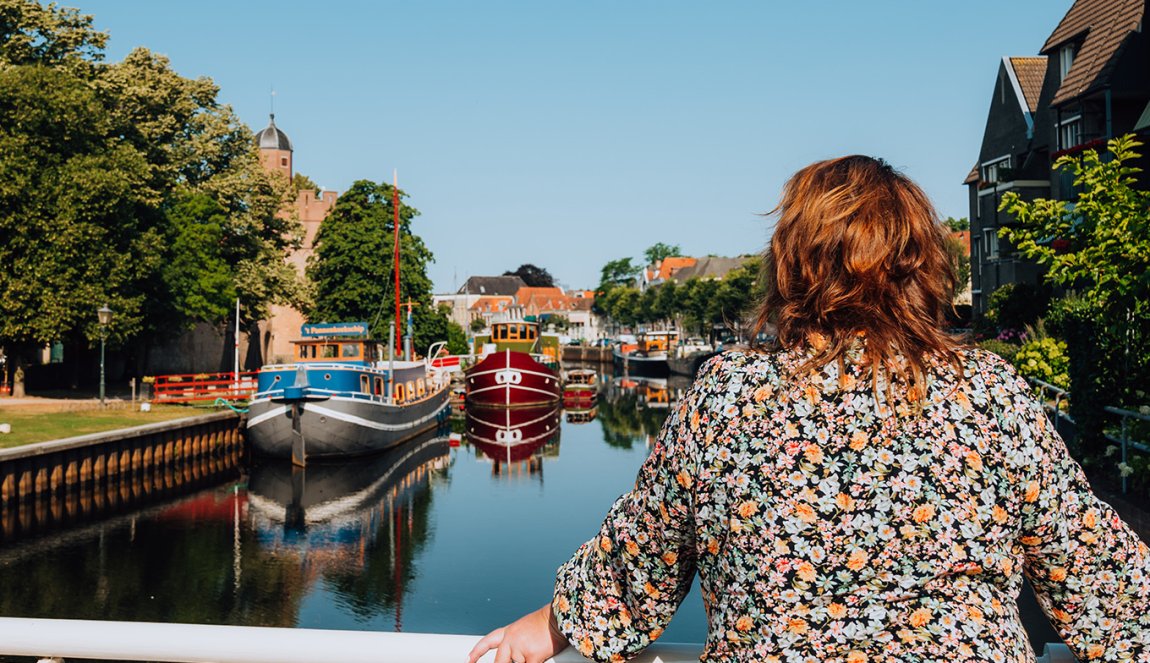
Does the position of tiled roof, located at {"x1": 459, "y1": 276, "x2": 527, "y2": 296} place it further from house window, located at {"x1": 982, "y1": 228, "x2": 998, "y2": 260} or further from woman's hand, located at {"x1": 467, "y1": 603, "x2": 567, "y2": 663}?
woman's hand, located at {"x1": 467, "y1": 603, "x2": 567, "y2": 663}

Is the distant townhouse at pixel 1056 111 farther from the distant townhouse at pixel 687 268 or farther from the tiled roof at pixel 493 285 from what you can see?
the tiled roof at pixel 493 285

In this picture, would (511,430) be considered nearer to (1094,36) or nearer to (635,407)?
(635,407)

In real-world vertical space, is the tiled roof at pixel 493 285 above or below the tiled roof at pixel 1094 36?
above

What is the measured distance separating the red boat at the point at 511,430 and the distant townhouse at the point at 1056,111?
1665 centimetres

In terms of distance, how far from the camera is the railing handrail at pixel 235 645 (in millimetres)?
2100

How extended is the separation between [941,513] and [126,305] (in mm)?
34176

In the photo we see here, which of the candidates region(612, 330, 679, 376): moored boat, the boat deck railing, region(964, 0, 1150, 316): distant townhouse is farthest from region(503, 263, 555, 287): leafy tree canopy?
the boat deck railing

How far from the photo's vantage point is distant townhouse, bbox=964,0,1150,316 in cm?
2883

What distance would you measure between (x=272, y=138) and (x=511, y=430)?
58916 mm

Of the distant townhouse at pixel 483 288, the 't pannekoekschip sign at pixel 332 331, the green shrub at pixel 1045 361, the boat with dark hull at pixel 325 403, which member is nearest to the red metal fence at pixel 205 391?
the boat with dark hull at pixel 325 403

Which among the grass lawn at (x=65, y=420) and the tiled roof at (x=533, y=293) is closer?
the grass lawn at (x=65, y=420)

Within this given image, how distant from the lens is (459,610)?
51.6 ft

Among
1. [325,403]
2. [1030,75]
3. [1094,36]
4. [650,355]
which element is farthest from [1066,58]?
[650,355]

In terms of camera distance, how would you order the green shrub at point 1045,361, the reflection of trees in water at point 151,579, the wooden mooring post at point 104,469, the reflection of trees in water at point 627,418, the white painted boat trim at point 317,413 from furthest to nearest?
the reflection of trees in water at point 627,418, the white painted boat trim at point 317,413, the wooden mooring post at point 104,469, the green shrub at point 1045,361, the reflection of trees in water at point 151,579
